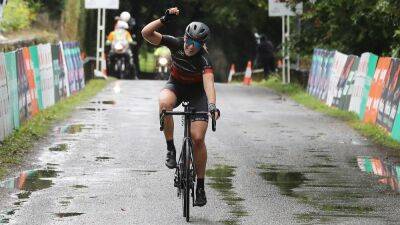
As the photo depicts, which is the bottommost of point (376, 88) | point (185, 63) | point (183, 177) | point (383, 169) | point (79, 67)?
point (79, 67)

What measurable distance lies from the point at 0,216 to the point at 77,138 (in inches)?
315

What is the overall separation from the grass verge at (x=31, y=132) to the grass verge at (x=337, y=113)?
552 centimetres

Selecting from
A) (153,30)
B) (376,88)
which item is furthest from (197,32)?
(376,88)

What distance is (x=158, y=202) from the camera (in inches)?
495

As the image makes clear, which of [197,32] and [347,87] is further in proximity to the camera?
[347,87]

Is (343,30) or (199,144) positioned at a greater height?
(199,144)

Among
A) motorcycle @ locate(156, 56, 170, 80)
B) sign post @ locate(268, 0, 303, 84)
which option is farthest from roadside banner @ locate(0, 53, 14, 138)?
motorcycle @ locate(156, 56, 170, 80)

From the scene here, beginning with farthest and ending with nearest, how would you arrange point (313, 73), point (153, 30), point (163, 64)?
point (163, 64) → point (313, 73) → point (153, 30)

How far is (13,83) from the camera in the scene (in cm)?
1950

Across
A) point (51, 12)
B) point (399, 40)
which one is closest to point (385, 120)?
point (399, 40)

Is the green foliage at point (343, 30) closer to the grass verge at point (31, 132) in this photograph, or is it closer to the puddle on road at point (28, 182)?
the grass verge at point (31, 132)

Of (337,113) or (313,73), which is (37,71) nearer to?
(337,113)

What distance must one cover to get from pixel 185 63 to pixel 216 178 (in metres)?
2.97

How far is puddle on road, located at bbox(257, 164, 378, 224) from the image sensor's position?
11.9 meters
